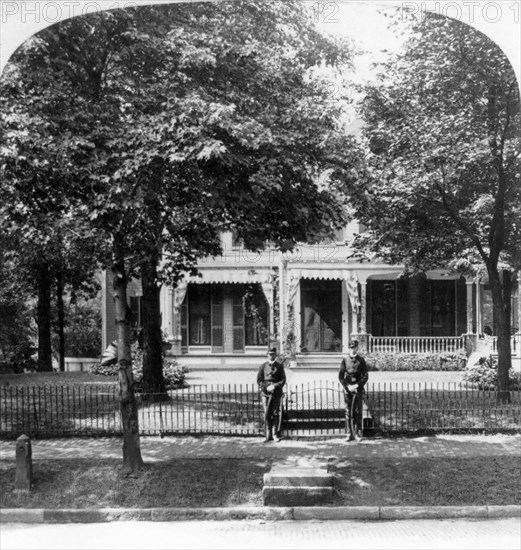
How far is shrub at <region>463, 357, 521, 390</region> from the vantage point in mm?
14258

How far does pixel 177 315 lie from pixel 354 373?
1126 cm

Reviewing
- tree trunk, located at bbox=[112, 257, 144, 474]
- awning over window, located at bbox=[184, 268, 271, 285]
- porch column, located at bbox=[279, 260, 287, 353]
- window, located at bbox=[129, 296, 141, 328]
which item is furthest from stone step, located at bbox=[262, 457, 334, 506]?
awning over window, located at bbox=[184, 268, 271, 285]

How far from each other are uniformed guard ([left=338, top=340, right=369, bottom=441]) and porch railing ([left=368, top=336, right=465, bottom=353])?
3107 mm

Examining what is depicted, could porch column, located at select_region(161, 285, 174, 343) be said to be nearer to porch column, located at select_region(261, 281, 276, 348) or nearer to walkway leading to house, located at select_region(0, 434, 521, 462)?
porch column, located at select_region(261, 281, 276, 348)

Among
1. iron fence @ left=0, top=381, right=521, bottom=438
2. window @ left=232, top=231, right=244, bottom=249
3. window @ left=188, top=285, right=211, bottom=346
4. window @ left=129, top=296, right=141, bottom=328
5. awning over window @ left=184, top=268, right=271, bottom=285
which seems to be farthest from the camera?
window @ left=188, top=285, right=211, bottom=346

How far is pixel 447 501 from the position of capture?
9.34m

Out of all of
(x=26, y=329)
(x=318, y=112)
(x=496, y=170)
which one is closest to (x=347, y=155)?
(x=318, y=112)

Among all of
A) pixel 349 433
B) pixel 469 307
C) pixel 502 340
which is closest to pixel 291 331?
pixel 349 433

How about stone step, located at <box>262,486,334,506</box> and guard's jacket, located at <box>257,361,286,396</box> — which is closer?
stone step, located at <box>262,486,334,506</box>

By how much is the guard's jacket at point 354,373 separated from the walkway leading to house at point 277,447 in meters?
1.10

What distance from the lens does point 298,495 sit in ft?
30.5

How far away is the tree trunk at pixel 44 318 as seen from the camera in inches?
881

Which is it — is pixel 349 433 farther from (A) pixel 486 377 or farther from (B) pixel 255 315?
(B) pixel 255 315
